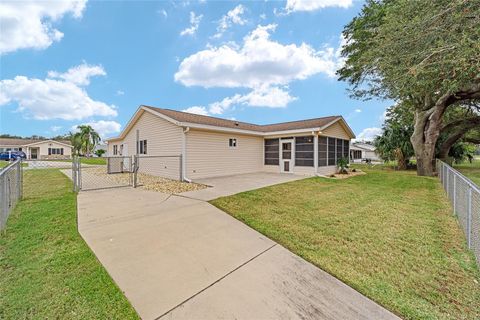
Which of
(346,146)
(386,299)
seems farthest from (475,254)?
(346,146)

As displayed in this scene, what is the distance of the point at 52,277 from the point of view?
2.59 metres

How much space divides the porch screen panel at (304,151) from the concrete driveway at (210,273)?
30.0 feet

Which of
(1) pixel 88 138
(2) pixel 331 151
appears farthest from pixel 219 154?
(1) pixel 88 138

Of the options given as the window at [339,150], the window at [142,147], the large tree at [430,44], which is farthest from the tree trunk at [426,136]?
the window at [142,147]

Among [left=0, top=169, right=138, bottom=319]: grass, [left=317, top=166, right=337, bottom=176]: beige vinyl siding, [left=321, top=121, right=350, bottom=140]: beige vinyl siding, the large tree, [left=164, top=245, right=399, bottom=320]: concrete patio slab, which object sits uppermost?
the large tree

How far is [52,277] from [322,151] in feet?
42.0

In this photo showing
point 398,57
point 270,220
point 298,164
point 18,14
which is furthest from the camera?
point 298,164

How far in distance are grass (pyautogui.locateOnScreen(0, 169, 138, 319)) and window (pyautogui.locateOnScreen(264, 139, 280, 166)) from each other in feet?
37.5

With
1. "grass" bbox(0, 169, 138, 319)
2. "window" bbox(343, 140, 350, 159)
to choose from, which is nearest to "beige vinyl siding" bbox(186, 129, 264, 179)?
"grass" bbox(0, 169, 138, 319)

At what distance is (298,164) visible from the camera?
42.9 feet

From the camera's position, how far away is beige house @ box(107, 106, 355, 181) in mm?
10398

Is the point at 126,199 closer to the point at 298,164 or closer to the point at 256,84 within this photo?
the point at 298,164

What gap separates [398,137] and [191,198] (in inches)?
802

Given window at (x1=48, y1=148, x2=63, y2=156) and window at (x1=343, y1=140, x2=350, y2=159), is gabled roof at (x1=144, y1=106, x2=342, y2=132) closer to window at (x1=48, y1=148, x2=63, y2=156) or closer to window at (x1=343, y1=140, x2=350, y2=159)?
window at (x1=343, y1=140, x2=350, y2=159)
